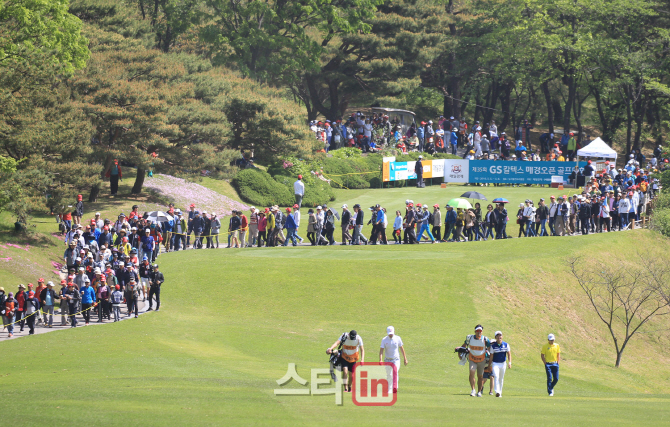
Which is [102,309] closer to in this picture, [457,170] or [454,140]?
[457,170]

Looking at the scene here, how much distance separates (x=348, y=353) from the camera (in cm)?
1450

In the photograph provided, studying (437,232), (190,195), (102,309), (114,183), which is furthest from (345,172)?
(102,309)

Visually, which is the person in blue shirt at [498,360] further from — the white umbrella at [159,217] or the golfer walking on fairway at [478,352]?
the white umbrella at [159,217]

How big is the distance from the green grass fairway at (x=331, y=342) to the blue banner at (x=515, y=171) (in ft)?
43.5

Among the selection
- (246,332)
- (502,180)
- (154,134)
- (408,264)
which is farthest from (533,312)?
(502,180)

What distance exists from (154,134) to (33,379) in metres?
23.0

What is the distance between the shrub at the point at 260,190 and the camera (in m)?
42.4

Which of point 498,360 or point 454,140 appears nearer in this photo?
point 498,360

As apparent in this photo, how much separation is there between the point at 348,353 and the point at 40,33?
953 inches

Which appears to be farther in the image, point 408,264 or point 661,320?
point 661,320

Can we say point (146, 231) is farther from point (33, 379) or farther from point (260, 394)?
point (260, 394)

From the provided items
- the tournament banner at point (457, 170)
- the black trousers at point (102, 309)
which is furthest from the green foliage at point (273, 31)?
the black trousers at point (102, 309)

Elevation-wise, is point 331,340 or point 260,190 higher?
point 260,190

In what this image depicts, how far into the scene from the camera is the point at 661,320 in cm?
3089
